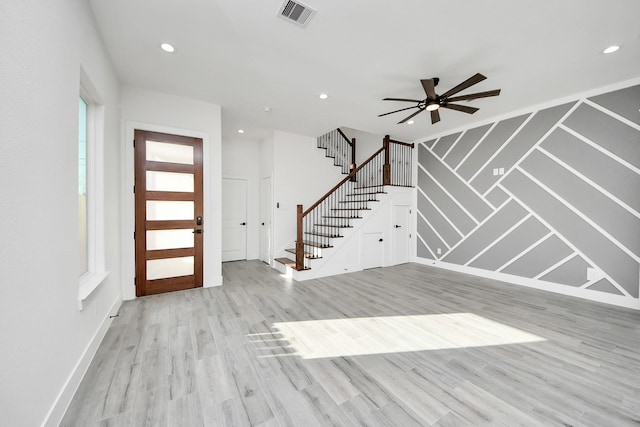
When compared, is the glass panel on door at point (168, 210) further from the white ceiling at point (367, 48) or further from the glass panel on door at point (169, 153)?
the white ceiling at point (367, 48)

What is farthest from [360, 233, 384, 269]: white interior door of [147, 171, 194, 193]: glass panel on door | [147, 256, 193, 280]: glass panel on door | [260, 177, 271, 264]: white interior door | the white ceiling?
[147, 171, 194, 193]: glass panel on door

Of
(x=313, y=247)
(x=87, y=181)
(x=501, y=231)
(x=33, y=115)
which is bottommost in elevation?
(x=313, y=247)

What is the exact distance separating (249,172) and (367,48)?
4406 millimetres

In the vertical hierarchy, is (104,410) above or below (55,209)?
below

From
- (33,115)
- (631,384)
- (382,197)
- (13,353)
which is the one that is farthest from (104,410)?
(382,197)

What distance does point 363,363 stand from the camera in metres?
2.07

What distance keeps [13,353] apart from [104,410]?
81cm

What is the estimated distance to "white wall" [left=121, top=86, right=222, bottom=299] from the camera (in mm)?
3465

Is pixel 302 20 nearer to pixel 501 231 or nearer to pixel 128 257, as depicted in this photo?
pixel 128 257

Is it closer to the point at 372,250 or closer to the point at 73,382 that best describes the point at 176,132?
the point at 73,382

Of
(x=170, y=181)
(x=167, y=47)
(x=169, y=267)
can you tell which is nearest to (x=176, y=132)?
(x=170, y=181)

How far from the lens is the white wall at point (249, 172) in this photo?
6.07 meters

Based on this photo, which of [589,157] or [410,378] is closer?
[410,378]

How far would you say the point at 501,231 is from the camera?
14.8 ft
